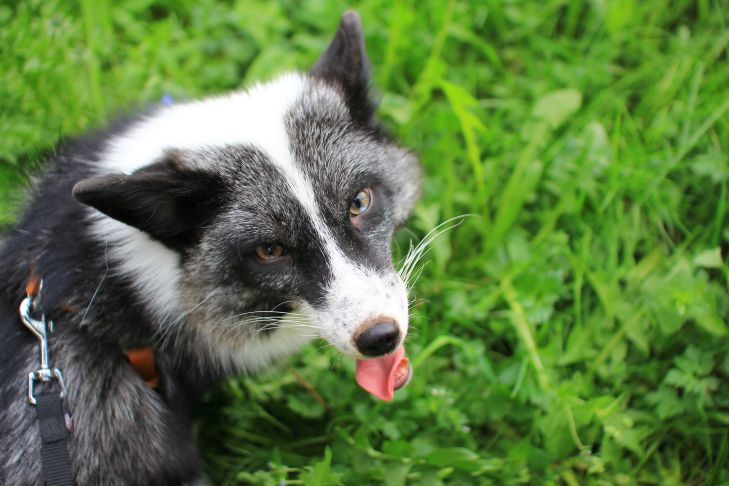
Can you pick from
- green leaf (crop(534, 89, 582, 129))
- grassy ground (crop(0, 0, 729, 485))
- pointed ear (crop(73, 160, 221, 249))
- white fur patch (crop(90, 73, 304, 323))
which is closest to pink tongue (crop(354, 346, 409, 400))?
grassy ground (crop(0, 0, 729, 485))

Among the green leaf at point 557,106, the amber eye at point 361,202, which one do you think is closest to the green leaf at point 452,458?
the amber eye at point 361,202

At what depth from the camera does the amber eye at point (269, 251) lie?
2877 millimetres

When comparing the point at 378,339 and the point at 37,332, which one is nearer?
the point at 378,339

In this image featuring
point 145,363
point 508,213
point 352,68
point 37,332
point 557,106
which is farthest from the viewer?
point 557,106

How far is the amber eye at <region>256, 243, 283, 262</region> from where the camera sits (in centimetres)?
288

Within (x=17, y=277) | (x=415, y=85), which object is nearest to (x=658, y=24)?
(x=415, y=85)

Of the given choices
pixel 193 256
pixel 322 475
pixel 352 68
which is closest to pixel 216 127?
pixel 193 256

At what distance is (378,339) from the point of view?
272 cm

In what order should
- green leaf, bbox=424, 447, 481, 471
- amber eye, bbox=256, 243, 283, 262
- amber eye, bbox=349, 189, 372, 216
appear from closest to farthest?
amber eye, bbox=256, 243, 283, 262
amber eye, bbox=349, 189, 372, 216
green leaf, bbox=424, 447, 481, 471

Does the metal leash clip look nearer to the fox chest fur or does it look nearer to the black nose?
the fox chest fur

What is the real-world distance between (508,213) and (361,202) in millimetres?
1613

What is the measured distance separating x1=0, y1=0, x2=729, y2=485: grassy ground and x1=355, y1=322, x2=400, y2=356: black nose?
617mm

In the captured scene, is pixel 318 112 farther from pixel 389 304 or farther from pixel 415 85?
pixel 415 85

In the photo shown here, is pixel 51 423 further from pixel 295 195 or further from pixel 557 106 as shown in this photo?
pixel 557 106
